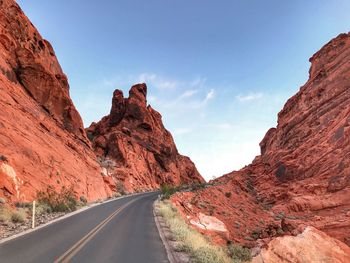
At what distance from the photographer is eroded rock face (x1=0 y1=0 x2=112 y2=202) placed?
2331 centimetres

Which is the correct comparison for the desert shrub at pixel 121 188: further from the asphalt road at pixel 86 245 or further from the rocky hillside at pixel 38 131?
the asphalt road at pixel 86 245

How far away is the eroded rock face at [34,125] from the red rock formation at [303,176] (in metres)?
11.1

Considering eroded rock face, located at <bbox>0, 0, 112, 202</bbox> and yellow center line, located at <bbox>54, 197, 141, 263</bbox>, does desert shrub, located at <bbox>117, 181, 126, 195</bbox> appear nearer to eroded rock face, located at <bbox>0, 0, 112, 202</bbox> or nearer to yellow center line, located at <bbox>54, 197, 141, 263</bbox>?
eroded rock face, located at <bbox>0, 0, 112, 202</bbox>

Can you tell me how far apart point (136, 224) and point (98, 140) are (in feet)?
218

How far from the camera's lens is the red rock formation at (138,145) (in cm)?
7732

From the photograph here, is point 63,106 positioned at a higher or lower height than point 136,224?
higher

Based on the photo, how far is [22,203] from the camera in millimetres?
19859

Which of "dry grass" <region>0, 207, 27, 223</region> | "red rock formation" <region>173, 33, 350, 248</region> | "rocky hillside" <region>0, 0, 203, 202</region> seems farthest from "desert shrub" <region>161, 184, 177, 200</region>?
"dry grass" <region>0, 207, 27, 223</region>

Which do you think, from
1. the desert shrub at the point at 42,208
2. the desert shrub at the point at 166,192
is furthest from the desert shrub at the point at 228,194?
the desert shrub at the point at 42,208

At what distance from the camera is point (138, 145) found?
86.0 meters

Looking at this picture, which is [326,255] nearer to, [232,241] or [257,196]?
[232,241]

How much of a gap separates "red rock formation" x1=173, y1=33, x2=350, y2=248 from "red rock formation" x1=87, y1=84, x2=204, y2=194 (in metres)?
35.1

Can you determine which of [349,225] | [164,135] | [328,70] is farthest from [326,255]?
[164,135]

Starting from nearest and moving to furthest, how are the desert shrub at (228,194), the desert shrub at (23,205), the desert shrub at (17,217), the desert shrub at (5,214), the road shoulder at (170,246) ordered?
the road shoulder at (170,246) → the desert shrub at (5,214) → the desert shrub at (17,217) → the desert shrub at (23,205) → the desert shrub at (228,194)
